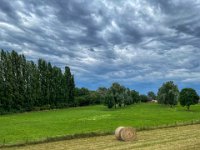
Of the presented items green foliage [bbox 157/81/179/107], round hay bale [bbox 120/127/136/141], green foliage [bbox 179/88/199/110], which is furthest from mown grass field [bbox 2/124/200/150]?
green foliage [bbox 157/81/179/107]

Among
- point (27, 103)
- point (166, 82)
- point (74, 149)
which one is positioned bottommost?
point (74, 149)

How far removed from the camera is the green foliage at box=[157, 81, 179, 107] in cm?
10600

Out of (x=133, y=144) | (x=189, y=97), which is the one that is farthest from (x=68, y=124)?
(x=189, y=97)

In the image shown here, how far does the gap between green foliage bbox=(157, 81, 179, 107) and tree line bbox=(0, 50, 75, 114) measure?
30839 millimetres

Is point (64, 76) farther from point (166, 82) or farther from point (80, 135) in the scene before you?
point (80, 135)

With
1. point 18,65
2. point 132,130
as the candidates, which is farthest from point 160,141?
point 18,65

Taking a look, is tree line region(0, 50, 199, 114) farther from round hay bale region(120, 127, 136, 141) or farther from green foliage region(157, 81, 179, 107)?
round hay bale region(120, 127, 136, 141)

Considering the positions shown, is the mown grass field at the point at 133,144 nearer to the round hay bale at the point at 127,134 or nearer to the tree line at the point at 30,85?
the round hay bale at the point at 127,134

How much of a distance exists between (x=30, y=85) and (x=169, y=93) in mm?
42279

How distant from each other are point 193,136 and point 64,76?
92.0 m

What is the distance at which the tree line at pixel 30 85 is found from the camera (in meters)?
91.9

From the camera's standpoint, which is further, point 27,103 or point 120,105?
point 120,105

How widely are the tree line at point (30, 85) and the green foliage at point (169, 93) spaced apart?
30.8m

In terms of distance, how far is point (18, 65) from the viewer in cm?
9819
